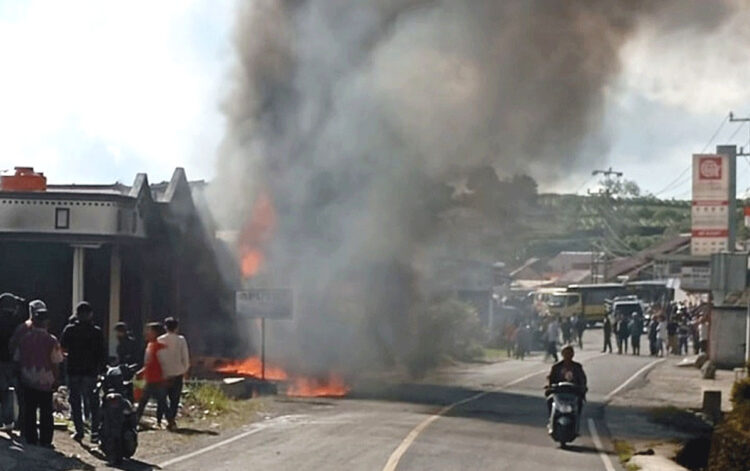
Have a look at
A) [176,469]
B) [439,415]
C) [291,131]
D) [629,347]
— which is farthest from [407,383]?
[629,347]

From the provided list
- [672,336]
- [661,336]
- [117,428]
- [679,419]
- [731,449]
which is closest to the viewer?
[731,449]

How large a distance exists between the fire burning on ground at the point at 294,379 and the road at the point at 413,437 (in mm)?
1104

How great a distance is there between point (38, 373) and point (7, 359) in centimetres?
70

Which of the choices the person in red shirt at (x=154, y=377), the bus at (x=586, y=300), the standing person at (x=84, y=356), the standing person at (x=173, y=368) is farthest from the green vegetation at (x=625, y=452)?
the bus at (x=586, y=300)

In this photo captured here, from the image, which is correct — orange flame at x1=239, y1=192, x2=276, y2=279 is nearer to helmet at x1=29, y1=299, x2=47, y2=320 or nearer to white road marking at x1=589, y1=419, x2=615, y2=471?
white road marking at x1=589, y1=419, x2=615, y2=471

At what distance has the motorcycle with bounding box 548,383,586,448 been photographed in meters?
19.3

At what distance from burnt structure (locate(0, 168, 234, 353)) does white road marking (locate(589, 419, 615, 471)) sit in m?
11.3

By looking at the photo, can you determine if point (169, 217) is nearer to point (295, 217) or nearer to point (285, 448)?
point (295, 217)

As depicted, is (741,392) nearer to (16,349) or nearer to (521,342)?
(16,349)

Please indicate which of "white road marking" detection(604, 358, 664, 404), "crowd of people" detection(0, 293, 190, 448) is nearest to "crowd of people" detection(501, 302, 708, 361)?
"white road marking" detection(604, 358, 664, 404)

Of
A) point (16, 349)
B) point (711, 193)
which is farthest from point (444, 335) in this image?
point (16, 349)

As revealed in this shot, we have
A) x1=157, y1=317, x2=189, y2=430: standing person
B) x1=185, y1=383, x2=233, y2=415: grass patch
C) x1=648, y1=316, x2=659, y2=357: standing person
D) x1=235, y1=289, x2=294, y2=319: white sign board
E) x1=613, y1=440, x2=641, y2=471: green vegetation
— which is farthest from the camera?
x1=648, y1=316, x2=659, y2=357: standing person

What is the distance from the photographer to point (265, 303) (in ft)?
95.8

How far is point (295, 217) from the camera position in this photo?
34.4 m
